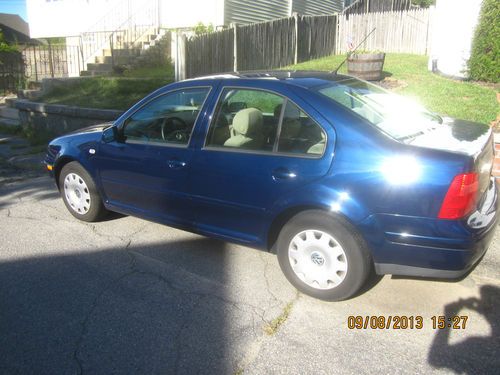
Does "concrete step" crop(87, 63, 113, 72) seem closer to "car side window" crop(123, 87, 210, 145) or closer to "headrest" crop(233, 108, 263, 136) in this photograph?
"car side window" crop(123, 87, 210, 145)

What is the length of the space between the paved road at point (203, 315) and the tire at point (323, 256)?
133 mm

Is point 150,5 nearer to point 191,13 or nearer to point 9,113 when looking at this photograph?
point 191,13

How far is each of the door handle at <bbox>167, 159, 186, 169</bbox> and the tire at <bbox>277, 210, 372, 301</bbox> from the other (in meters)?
1.06

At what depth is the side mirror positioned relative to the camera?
4.62 metres

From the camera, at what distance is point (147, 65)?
47.6 feet

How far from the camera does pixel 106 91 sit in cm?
1151

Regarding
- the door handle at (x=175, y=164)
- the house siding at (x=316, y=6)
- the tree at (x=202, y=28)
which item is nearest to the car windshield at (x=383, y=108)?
the door handle at (x=175, y=164)

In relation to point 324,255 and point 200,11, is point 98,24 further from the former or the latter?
point 324,255

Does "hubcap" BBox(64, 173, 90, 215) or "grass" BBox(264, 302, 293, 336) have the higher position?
"hubcap" BBox(64, 173, 90, 215)

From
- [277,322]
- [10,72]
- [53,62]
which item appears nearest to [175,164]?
[277,322]

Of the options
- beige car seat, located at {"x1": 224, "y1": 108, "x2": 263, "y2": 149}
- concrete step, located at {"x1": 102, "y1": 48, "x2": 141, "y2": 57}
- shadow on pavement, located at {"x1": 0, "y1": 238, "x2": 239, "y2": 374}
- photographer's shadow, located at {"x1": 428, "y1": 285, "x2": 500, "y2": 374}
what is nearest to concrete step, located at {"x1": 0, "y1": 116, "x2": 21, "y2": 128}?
concrete step, located at {"x1": 102, "y1": 48, "x2": 141, "y2": 57}

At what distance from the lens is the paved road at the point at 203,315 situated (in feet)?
9.33

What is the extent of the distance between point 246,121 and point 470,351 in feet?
7.33

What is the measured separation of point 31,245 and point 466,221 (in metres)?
3.82
